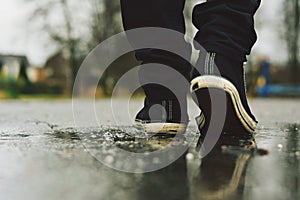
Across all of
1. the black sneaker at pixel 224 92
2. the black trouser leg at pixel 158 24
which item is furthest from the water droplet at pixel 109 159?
the black trouser leg at pixel 158 24

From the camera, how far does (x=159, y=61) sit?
6.09 ft

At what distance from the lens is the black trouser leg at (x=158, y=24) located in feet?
6.08

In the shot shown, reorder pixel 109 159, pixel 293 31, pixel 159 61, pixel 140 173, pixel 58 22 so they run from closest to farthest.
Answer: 1. pixel 140 173
2. pixel 109 159
3. pixel 159 61
4. pixel 58 22
5. pixel 293 31

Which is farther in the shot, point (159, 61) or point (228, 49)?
point (159, 61)

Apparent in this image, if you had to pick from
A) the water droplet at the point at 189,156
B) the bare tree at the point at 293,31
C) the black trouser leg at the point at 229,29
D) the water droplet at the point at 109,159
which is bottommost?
the water droplet at the point at 189,156

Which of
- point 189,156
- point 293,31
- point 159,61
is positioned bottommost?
point 189,156

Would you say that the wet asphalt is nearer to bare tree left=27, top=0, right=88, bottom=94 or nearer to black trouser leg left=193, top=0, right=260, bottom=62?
black trouser leg left=193, top=0, right=260, bottom=62

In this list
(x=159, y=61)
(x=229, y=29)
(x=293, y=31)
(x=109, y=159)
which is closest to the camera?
(x=109, y=159)

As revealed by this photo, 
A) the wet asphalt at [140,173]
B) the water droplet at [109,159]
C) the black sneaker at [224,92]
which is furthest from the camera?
the black sneaker at [224,92]

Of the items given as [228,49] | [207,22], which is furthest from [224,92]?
[207,22]

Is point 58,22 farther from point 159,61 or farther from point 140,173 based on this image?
point 140,173

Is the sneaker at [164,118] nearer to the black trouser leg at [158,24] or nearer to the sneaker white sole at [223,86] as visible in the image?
the black trouser leg at [158,24]

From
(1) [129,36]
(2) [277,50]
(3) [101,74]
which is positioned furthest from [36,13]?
(1) [129,36]

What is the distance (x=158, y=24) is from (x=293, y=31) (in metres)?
18.7
